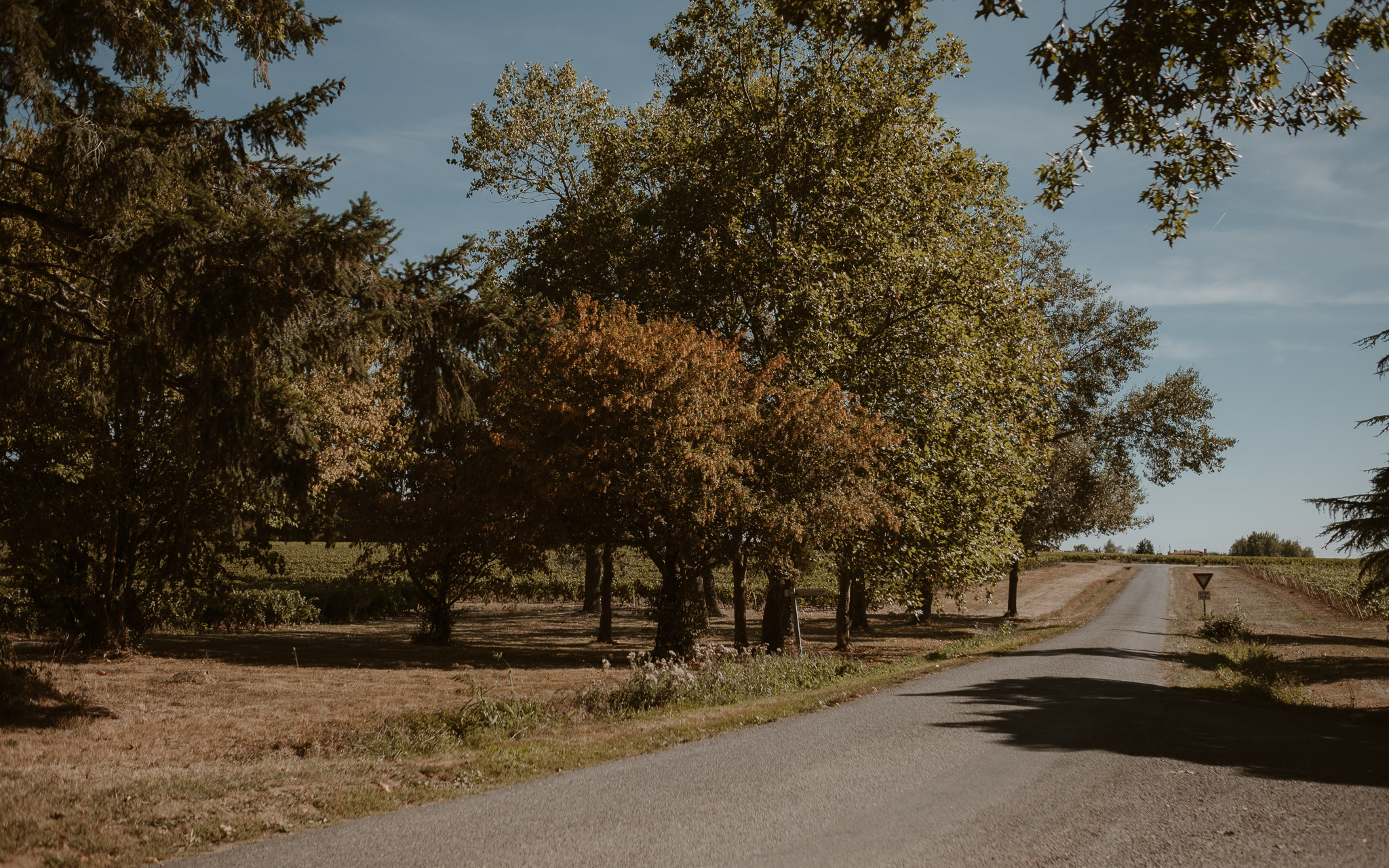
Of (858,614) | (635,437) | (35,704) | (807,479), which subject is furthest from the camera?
(858,614)

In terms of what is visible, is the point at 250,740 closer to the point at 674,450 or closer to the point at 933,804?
the point at 933,804

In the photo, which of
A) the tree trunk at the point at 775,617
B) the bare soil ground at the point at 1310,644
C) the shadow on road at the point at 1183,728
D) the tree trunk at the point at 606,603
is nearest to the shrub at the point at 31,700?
the shadow on road at the point at 1183,728

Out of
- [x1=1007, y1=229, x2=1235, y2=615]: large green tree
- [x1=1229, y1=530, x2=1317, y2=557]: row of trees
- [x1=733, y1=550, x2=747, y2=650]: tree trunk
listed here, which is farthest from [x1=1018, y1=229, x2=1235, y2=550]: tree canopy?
[x1=1229, y1=530, x2=1317, y2=557]: row of trees

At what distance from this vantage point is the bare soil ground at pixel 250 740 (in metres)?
6.02

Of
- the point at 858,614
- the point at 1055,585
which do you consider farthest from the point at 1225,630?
the point at 1055,585

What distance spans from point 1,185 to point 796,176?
15.8m

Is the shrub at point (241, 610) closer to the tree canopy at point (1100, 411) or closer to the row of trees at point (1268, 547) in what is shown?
the tree canopy at point (1100, 411)

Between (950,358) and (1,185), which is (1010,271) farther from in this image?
(1,185)

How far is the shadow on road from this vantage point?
8.53 meters

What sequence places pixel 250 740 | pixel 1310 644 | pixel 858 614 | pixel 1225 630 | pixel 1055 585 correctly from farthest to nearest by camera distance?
pixel 1055 585, pixel 858 614, pixel 1225 630, pixel 1310 644, pixel 250 740

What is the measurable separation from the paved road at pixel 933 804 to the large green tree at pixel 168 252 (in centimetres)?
582

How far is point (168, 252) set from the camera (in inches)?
352

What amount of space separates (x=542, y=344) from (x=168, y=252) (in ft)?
27.9

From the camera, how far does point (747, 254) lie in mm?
21391
